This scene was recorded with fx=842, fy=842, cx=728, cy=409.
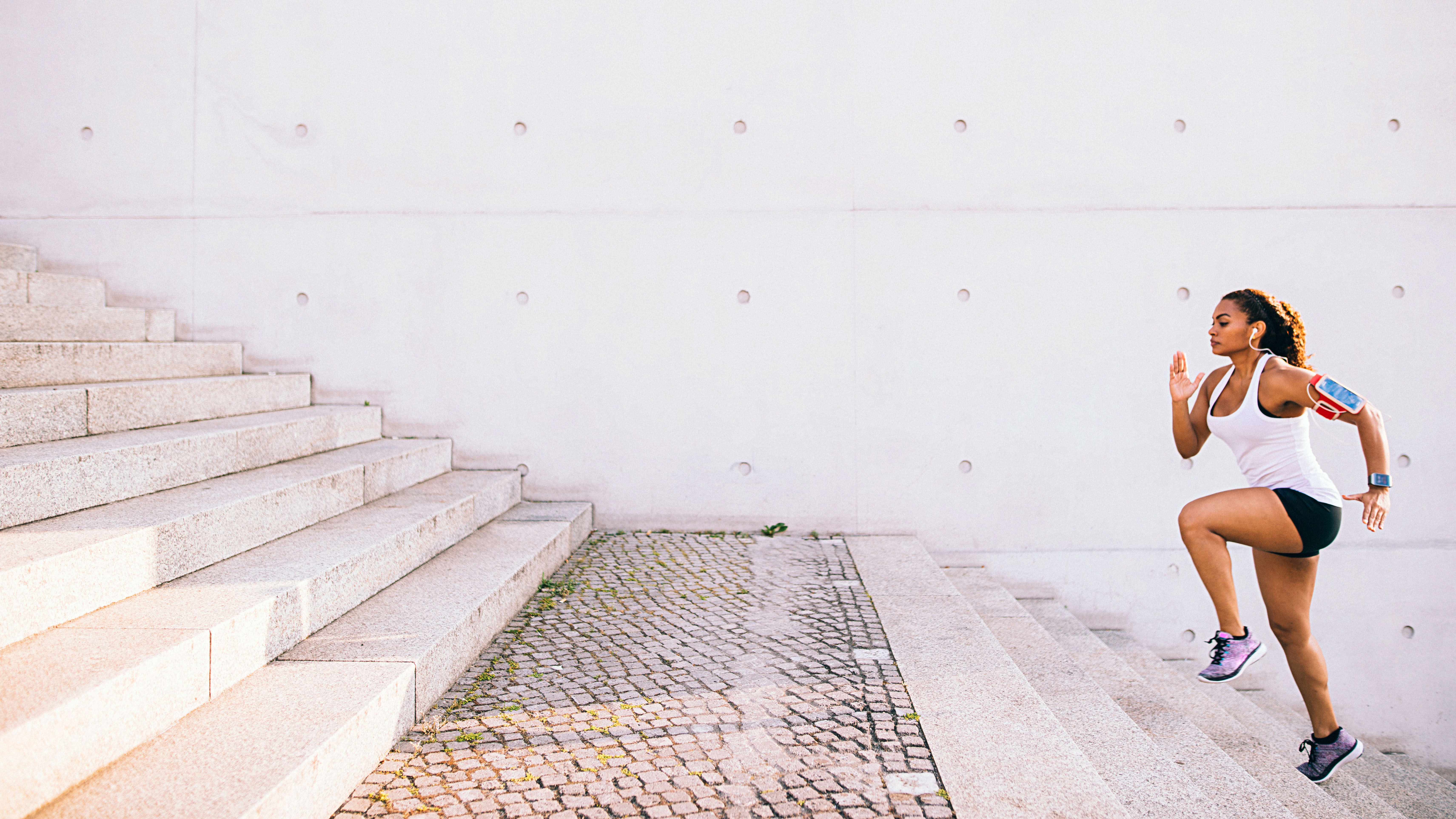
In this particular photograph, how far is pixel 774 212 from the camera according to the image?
223 inches

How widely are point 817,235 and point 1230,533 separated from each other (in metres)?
3.22

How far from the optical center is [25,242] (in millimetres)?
5668

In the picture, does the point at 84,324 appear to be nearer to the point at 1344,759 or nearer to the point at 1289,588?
the point at 1289,588

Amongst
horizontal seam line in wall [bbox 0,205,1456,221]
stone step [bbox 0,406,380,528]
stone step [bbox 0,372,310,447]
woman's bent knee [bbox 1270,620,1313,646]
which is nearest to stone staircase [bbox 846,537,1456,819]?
woman's bent knee [bbox 1270,620,1313,646]

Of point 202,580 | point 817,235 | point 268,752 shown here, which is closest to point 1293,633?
point 817,235

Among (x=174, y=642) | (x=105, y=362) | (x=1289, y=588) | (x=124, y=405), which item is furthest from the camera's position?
(x=105, y=362)

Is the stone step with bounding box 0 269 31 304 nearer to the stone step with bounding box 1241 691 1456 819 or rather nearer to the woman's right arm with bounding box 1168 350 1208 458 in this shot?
the woman's right arm with bounding box 1168 350 1208 458

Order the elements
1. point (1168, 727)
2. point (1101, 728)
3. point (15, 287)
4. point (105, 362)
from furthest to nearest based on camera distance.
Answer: point (15, 287) < point (105, 362) < point (1168, 727) < point (1101, 728)

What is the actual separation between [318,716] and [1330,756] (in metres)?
3.79

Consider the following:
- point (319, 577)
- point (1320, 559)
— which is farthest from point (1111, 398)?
point (319, 577)

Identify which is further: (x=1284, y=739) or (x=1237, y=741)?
(x=1284, y=739)

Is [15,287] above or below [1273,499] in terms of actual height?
above

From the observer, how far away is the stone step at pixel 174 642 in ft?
5.84

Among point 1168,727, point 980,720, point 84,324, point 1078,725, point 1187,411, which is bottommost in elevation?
point 1168,727
